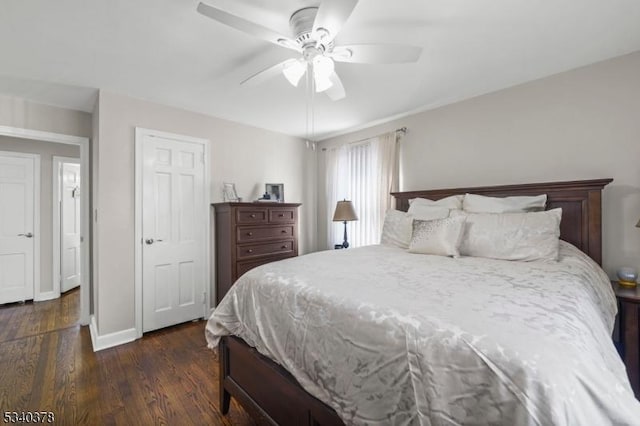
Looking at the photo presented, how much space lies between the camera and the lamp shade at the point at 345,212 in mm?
3602

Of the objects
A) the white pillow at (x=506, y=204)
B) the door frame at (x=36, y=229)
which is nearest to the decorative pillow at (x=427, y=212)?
the white pillow at (x=506, y=204)

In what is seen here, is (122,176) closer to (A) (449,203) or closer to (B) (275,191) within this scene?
(B) (275,191)

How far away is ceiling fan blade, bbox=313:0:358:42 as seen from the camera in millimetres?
1265

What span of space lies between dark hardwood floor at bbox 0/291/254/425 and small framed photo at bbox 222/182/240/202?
1.54 m

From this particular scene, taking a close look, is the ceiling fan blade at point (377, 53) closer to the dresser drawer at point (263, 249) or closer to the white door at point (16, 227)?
the dresser drawer at point (263, 249)

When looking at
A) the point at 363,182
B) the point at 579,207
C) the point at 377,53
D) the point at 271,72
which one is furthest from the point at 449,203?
the point at 271,72

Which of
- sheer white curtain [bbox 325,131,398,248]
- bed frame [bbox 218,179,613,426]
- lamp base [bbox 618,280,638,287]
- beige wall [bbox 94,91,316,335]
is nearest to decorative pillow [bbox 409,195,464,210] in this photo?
bed frame [bbox 218,179,613,426]

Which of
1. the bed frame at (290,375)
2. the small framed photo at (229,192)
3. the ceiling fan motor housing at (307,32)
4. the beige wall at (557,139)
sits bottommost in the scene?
the bed frame at (290,375)

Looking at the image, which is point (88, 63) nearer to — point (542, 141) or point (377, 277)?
point (377, 277)

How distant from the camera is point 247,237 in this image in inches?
126

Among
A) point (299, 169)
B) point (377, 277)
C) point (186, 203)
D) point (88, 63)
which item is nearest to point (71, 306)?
point (186, 203)

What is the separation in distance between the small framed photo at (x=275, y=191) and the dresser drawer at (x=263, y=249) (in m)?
0.64

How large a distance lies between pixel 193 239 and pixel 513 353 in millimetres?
3186

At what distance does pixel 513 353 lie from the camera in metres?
0.71
